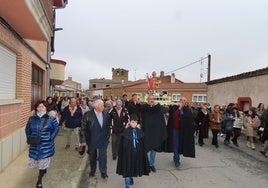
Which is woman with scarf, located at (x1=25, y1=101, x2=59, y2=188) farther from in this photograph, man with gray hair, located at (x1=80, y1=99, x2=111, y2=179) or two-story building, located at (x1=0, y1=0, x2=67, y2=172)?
two-story building, located at (x1=0, y1=0, x2=67, y2=172)

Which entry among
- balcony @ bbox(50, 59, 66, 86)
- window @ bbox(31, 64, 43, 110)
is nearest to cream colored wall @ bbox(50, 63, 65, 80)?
balcony @ bbox(50, 59, 66, 86)

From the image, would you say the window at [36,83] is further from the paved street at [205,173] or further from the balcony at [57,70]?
the balcony at [57,70]

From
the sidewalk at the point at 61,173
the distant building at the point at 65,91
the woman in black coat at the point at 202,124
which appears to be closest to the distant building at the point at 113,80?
the distant building at the point at 65,91

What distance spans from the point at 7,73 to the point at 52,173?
9.49 feet

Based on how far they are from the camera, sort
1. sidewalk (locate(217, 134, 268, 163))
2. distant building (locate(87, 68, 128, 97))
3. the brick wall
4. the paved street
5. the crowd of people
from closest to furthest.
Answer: the crowd of people < the paved street < the brick wall < sidewalk (locate(217, 134, 268, 163)) < distant building (locate(87, 68, 128, 97))

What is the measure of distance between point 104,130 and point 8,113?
241cm

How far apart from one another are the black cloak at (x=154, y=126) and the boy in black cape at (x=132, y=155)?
1.40 m

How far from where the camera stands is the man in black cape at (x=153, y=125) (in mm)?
7148

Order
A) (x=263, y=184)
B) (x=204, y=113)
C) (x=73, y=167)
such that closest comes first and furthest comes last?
(x=263, y=184) < (x=73, y=167) < (x=204, y=113)

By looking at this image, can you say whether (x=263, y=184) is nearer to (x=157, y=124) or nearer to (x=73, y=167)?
(x=157, y=124)

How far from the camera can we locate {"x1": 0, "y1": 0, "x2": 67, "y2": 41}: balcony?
5.81 metres

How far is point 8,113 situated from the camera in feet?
23.5

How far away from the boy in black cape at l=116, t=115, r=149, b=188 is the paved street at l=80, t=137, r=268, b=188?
0.56 m

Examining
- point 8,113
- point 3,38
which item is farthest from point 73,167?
point 3,38
